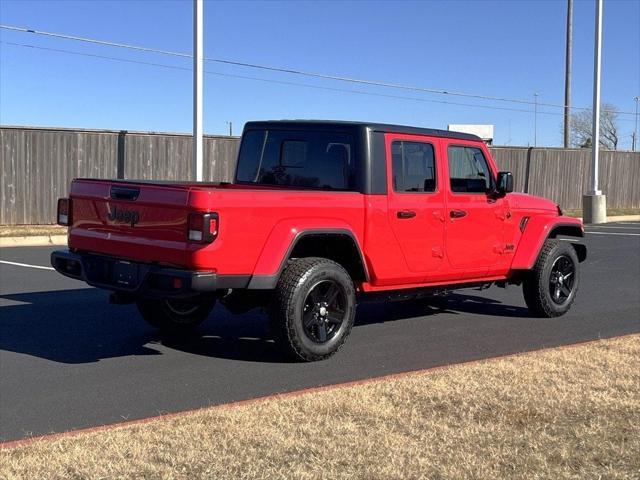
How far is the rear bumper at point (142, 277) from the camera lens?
584cm

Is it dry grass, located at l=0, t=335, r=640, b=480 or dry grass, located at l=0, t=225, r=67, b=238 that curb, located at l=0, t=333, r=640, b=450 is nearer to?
dry grass, located at l=0, t=335, r=640, b=480

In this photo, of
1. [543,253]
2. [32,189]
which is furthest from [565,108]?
[543,253]

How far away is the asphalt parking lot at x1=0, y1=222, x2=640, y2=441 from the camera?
217 inches

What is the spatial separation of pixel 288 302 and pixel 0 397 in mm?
2206

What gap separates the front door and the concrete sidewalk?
11417 mm

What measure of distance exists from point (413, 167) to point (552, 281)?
255cm

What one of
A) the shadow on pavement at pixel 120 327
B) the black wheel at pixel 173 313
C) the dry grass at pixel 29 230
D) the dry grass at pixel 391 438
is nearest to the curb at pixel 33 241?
the dry grass at pixel 29 230

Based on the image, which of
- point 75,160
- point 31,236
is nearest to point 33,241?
point 31,236

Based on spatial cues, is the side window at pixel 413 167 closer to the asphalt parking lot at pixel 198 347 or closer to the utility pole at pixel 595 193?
the asphalt parking lot at pixel 198 347

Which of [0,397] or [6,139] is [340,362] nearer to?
[0,397]

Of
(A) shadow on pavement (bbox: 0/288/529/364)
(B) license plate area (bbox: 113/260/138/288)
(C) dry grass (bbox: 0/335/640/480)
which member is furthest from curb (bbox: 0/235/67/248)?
(C) dry grass (bbox: 0/335/640/480)

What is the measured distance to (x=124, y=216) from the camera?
6.41 metres

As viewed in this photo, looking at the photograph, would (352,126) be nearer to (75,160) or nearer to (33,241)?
(33,241)

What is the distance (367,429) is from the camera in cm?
466
